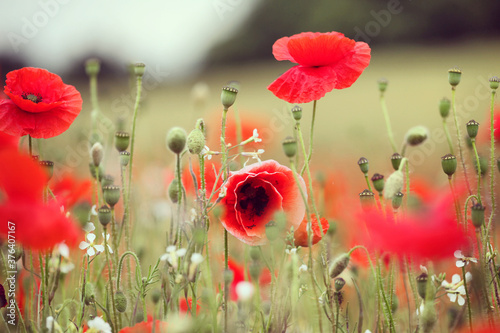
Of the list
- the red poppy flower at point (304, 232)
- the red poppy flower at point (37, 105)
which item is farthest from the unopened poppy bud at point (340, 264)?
the red poppy flower at point (37, 105)

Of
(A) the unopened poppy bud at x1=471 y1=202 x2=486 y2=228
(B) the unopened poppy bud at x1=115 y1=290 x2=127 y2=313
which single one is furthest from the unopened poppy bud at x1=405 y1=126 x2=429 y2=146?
(B) the unopened poppy bud at x1=115 y1=290 x2=127 y2=313

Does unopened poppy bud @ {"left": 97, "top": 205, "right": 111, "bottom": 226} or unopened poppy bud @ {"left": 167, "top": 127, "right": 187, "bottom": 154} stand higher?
unopened poppy bud @ {"left": 167, "top": 127, "right": 187, "bottom": 154}

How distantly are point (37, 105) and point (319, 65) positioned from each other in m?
0.36

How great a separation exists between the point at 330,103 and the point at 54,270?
4.47 metres

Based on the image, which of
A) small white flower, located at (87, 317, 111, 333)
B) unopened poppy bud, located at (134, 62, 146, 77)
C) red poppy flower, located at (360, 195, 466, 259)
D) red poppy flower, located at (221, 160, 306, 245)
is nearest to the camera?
red poppy flower, located at (360, 195, 466, 259)

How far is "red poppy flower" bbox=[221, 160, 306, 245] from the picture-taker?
1.98ft

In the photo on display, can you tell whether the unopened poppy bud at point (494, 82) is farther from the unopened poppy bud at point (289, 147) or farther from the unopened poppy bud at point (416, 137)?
the unopened poppy bud at point (289, 147)

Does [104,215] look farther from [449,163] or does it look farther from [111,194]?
[449,163]

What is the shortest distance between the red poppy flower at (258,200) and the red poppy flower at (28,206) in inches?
8.6

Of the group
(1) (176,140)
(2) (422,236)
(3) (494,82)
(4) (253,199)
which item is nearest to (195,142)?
(1) (176,140)

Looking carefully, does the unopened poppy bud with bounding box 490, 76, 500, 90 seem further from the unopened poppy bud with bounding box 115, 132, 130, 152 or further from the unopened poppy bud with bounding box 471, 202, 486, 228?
the unopened poppy bud with bounding box 115, 132, 130, 152

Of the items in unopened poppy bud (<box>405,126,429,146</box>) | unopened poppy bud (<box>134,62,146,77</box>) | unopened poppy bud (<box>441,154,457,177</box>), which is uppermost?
unopened poppy bud (<box>134,62,146,77</box>)

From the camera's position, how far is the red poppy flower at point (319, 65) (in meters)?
0.64

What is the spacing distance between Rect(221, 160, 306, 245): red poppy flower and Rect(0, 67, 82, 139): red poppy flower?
→ 0.23 m
